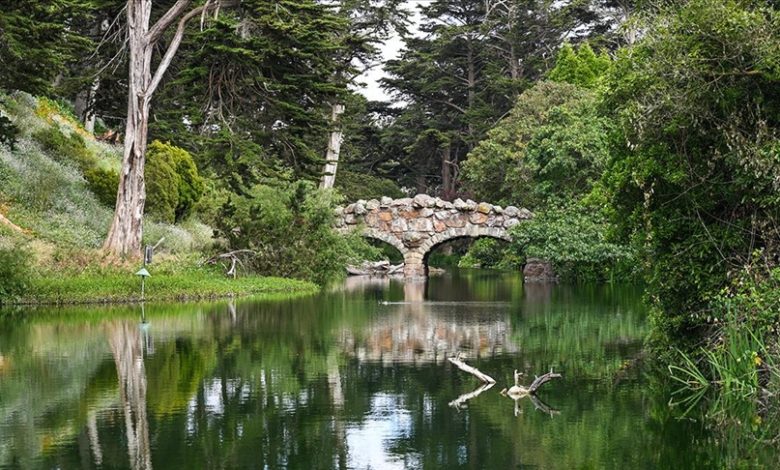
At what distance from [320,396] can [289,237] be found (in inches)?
828

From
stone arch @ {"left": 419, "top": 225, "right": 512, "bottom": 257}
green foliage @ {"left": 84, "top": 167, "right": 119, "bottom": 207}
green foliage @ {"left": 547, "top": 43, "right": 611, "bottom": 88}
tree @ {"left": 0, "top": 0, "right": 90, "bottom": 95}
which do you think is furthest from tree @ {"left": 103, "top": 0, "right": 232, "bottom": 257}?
green foliage @ {"left": 547, "top": 43, "right": 611, "bottom": 88}

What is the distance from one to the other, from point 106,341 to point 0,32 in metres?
9.70

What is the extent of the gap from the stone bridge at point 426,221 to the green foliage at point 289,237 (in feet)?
27.1

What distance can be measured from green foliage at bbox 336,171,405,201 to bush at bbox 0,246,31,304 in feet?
102

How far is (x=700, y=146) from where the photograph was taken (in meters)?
12.9

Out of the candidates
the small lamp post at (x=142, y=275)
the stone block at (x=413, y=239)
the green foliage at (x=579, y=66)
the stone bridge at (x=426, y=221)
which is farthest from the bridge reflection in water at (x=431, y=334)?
the green foliage at (x=579, y=66)

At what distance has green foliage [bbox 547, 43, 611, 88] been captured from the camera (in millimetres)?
50156

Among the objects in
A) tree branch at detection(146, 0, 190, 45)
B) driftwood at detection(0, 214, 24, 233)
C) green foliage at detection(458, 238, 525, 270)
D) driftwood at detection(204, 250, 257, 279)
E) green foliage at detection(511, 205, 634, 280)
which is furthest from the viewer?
green foliage at detection(458, 238, 525, 270)

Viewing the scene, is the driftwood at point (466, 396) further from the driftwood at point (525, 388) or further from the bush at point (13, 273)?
the bush at point (13, 273)

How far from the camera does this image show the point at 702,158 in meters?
12.9

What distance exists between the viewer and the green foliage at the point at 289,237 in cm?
3150

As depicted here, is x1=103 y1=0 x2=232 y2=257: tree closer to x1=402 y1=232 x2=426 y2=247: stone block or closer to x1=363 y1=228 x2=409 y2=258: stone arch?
x1=363 y1=228 x2=409 y2=258: stone arch

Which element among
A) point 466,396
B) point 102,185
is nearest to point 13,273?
point 102,185

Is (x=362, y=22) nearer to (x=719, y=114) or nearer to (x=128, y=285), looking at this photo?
(x=128, y=285)
